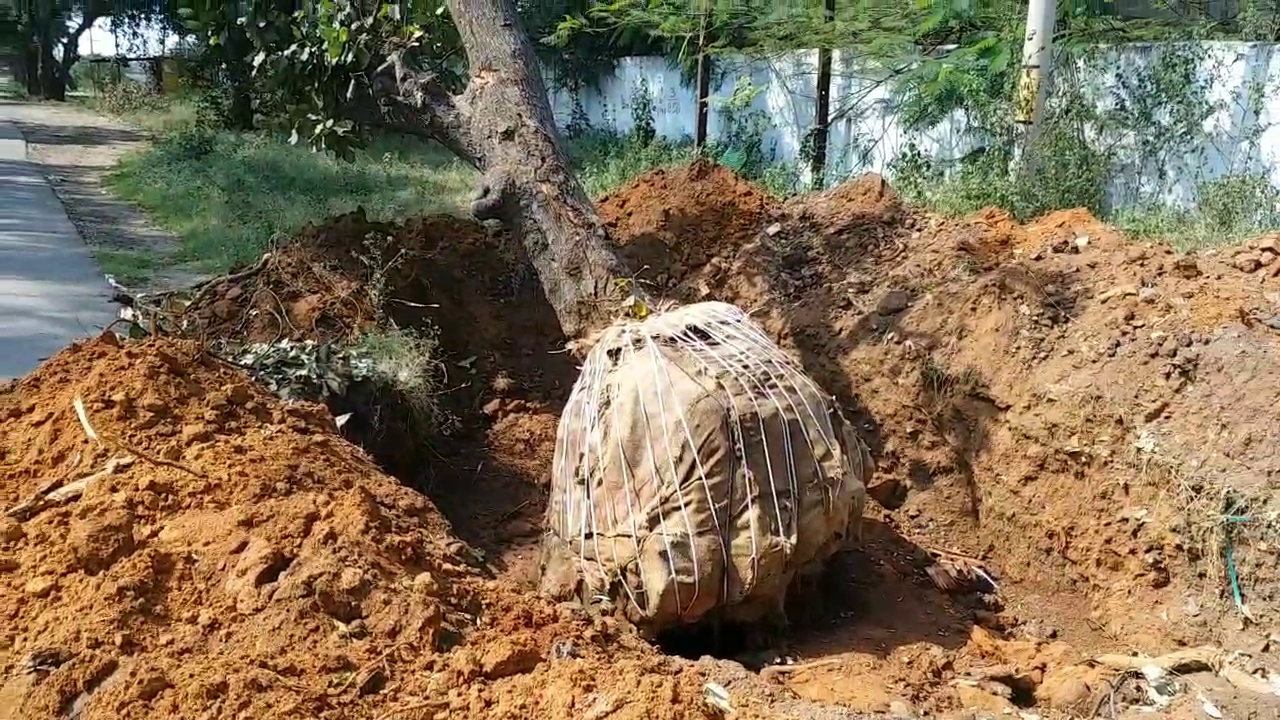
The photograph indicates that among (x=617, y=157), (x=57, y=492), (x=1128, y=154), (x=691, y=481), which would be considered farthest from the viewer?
(x=617, y=157)

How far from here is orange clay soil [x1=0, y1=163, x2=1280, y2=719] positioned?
A: 110 inches

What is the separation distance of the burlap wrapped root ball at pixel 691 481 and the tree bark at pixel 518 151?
40.5 inches

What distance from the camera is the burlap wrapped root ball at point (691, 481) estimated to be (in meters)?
3.59

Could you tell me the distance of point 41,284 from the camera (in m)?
7.61

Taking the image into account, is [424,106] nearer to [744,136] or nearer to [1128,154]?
[1128,154]

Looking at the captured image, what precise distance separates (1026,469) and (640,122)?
452 inches

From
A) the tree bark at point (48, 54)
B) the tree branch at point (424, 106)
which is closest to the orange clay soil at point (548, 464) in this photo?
the tree branch at point (424, 106)

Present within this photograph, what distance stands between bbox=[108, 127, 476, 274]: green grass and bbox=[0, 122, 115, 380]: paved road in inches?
23.5

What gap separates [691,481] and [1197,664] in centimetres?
171

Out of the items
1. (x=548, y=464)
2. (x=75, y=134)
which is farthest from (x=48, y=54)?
(x=548, y=464)

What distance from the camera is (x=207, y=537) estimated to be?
3.17 m

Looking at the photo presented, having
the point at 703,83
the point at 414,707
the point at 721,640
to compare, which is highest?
the point at 703,83

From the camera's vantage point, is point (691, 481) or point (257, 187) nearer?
point (691, 481)

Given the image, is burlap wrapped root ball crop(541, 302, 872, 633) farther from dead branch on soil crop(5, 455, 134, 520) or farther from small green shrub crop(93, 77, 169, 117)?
small green shrub crop(93, 77, 169, 117)
